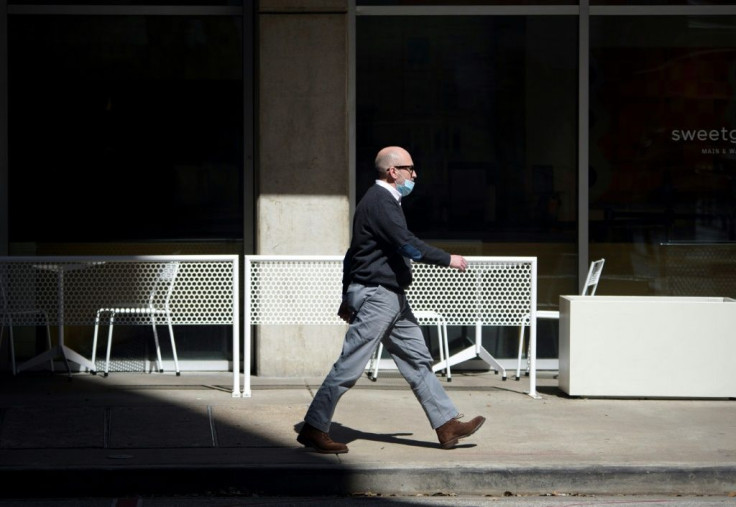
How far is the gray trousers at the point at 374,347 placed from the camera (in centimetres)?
789

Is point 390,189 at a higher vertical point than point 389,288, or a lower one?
higher

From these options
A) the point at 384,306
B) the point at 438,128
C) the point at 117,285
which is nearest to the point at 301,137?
the point at 438,128

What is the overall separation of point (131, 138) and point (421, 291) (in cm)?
339

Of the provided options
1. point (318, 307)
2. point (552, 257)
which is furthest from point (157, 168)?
point (552, 257)

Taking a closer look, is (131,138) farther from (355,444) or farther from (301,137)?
(355,444)

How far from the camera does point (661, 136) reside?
11742 mm

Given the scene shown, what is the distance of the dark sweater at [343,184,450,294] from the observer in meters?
7.74

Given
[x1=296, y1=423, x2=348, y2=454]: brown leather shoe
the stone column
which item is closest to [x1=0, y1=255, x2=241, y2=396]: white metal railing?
the stone column

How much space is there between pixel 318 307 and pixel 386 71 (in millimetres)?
2781

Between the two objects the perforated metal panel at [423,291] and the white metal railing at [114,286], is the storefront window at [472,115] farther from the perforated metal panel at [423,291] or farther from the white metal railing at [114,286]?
the white metal railing at [114,286]

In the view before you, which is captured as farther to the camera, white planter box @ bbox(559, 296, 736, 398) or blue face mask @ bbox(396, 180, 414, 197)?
white planter box @ bbox(559, 296, 736, 398)

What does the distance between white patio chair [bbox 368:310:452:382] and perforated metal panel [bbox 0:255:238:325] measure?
1576mm

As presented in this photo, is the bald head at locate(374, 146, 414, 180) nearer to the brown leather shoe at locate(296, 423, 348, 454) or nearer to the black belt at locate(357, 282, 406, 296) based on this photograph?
the black belt at locate(357, 282, 406, 296)

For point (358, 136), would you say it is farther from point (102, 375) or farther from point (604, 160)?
point (102, 375)
